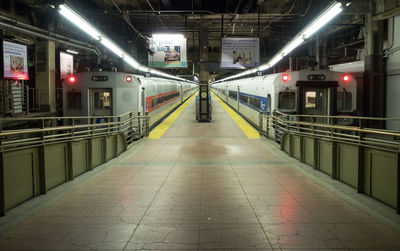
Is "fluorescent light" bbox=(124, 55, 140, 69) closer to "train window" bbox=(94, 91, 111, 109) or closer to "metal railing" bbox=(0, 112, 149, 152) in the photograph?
"train window" bbox=(94, 91, 111, 109)

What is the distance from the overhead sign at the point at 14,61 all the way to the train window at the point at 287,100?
1141 cm

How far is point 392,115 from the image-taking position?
1541 centimetres

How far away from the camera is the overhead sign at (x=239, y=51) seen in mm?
18094

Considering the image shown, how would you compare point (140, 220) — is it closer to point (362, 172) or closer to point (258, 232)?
point (258, 232)

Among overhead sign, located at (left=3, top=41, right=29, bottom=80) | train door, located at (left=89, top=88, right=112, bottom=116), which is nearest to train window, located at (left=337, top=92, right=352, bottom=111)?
train door, located at (left=89, top=88, right=112, bottom=116)

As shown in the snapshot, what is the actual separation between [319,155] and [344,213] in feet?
10.4

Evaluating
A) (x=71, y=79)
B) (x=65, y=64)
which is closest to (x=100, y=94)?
(x=71, y=79)

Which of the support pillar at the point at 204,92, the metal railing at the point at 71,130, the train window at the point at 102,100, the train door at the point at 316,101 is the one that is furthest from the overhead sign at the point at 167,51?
the train door at the point at 316,101

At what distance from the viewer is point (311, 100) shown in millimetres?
13602

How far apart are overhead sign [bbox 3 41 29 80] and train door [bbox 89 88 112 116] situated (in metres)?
4.24

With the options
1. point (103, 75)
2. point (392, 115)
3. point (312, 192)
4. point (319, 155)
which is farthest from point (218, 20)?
point (312, 192)

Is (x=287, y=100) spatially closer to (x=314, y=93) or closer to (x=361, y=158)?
(x=314, y=93)

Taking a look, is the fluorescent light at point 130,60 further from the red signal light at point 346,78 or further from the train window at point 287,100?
the red signal light at point 346,78

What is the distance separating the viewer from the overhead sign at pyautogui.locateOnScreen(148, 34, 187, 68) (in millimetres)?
18094
